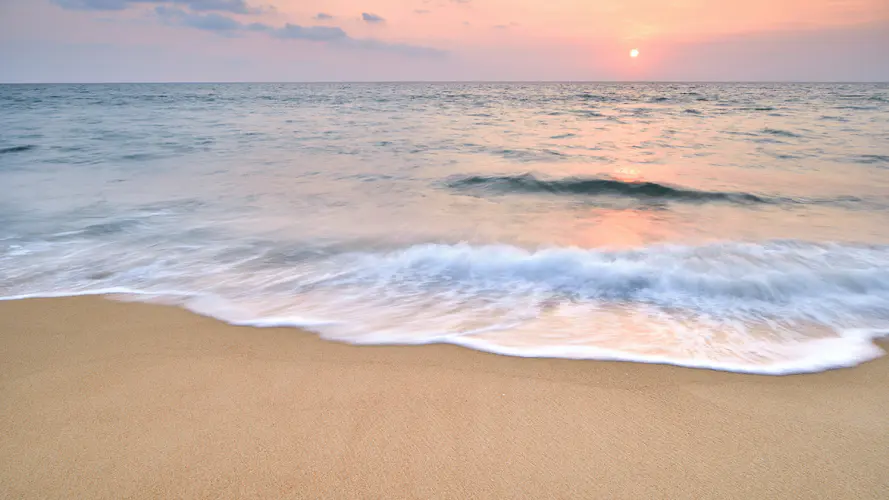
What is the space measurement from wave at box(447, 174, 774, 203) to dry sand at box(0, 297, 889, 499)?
520 cm

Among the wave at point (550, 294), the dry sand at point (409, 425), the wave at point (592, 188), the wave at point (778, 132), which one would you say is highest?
the wave at point (778, 132)

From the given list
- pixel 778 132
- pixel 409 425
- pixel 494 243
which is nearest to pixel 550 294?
pixel 494 243

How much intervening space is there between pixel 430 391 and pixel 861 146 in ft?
45.9

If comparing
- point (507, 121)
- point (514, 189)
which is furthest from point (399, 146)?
point (507, 121)

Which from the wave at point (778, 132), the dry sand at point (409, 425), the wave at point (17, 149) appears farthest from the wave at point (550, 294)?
the wave at point (778, 132)

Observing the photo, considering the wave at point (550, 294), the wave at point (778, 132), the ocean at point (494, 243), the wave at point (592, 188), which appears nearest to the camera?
the wave at point (550, 294)

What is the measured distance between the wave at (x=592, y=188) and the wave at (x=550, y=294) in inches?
98.6

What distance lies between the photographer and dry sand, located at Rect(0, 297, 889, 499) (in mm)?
1652

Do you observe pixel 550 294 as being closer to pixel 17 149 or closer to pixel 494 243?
pixel 494 243

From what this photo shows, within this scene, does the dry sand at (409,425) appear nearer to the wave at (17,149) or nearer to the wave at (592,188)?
the wave at (592,188)

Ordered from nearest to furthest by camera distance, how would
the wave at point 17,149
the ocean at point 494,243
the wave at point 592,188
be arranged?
1. the ocean at point 494,243
2. the wave at point 592,188
3. the wave at point 17,149

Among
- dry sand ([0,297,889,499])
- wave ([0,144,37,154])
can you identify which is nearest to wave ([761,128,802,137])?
dry sand ([0,297,889,499])

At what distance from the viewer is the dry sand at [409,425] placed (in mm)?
1652

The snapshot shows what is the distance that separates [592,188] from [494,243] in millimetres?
3802
